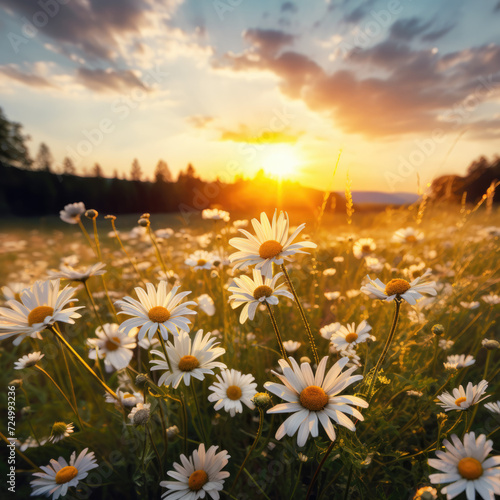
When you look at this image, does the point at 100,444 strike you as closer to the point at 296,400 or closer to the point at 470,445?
the point at 296,400

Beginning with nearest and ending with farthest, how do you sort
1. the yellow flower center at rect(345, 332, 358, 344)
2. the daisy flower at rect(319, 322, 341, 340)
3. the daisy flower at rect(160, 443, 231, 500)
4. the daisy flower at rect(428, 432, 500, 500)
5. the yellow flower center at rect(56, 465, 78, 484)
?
the daisy flower at rect(428, 432, 500, 500) → the daisy flower at rect(160, 443, 231, 500) → the yellow flower center at rect(56, 465, 78, 484) → the yellow flower center at rect(345, 332, 358, 344) → the daisy flower at rect(319, 322, 341, 340)

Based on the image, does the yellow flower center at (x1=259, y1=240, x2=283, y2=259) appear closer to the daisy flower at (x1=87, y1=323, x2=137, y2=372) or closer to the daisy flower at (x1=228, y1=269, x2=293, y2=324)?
the daisy flower at (x1=228, y1=269, x2=293, y2=324)

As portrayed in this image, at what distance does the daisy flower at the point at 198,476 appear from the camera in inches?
44.5

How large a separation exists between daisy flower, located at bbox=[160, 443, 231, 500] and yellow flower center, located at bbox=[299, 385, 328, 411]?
1.42ft

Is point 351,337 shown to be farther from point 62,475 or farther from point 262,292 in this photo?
point 62,475


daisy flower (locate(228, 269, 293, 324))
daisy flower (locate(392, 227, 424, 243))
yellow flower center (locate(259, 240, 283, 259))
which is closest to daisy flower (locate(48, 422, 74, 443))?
daisy flower (locate(228, 269, 293, 324))

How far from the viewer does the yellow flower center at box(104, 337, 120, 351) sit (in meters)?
1.73

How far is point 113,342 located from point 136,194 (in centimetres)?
1872

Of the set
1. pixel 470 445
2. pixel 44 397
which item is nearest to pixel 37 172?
pixel 44 397

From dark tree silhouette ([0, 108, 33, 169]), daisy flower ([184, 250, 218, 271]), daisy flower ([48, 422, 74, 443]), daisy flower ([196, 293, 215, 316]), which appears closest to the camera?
daisy flower ([48, 422, 74, 443])

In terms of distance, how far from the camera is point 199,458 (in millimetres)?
1210

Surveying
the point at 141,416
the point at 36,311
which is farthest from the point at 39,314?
the point at 141,416

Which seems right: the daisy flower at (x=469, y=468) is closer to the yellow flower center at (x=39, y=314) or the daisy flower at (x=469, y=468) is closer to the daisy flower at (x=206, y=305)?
the yellow flower center at (x=39, y=314)

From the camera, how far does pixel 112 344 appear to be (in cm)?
174
